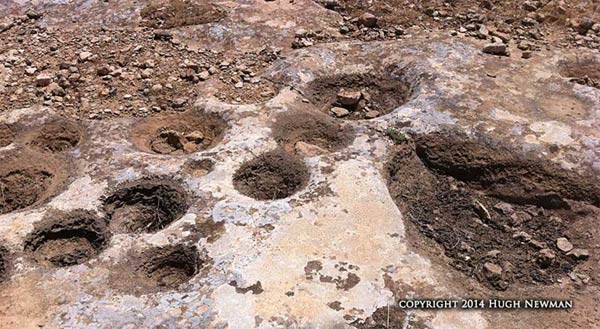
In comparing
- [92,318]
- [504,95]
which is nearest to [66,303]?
[92,318]

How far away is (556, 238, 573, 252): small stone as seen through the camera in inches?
199

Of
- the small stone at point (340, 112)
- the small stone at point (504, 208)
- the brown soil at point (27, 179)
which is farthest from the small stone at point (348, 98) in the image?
the brown soil at point (27, 179)

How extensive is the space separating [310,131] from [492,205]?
1.94 meters

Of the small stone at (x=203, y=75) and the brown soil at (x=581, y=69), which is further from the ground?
the brown soil at (x=581, y=69)

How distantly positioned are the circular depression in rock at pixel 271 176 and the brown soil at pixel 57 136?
6.20 ft

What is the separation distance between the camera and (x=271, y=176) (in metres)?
5.66

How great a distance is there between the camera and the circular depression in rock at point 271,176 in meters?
5.52

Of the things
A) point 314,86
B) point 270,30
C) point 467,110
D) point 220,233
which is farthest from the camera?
point 270,30

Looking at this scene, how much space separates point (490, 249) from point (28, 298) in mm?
3667

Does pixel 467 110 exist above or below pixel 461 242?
above

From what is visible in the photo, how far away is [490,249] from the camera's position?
5090mm

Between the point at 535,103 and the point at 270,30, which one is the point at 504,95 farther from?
the point at 270,30

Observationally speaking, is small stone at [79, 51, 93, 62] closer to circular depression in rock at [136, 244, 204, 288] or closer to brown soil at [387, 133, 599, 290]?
circular depression in rock at [136, 244, 204, 288]

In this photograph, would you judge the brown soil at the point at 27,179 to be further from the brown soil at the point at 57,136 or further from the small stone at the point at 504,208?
the small stone at the point at 504,208
